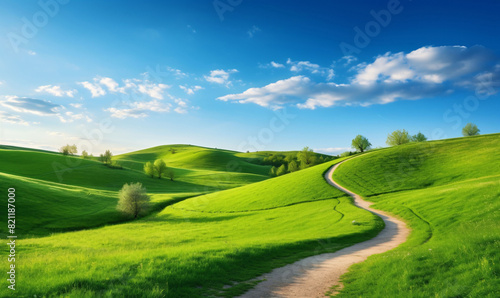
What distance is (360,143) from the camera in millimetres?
126625

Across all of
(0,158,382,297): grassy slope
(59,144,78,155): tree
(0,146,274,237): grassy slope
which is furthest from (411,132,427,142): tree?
(59,144,78,155): tree

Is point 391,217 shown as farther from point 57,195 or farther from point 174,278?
point 57,195

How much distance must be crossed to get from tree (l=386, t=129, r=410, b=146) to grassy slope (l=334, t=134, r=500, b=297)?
46.1 metres

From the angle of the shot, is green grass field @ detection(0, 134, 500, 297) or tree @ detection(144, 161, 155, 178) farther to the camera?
tree @ detection(144, 161, 155, 178)

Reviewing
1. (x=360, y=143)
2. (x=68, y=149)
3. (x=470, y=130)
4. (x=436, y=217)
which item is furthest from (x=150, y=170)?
(x=470, y=130)

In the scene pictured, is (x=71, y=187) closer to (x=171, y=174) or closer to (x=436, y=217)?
(x=171, y=174)

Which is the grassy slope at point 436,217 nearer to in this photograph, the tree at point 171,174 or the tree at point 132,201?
the tree at point 132,201

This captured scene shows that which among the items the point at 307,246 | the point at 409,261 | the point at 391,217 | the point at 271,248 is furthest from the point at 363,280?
the point at 391,217

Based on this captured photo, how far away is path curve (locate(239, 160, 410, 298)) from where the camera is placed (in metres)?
11.7

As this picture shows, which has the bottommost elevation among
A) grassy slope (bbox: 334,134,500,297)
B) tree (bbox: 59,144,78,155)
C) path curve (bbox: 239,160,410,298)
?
path curve (bbox: 239,160,410,298)

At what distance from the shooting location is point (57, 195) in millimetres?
63562

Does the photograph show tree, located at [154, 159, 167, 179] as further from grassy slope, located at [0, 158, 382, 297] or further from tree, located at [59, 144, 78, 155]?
grassy slope, located at [0, 158, 382, 297]

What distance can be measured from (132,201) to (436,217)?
57582 mm

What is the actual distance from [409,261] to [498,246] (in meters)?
3.35
